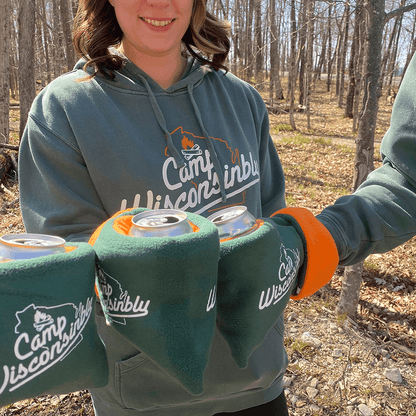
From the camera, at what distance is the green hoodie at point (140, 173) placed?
1.26m

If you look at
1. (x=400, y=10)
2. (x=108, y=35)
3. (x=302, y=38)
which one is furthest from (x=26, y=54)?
(x=302, y=38)

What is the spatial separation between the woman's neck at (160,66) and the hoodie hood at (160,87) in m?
0.04

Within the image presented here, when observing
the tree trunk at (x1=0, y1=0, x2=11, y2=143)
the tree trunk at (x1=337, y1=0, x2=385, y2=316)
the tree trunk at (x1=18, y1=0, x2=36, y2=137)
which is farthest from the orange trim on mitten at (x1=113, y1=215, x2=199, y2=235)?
the tree trunk at (x1=0, y1=0, x2=11, y2=143)

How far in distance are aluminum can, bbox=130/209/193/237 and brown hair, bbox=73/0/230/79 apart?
789mm

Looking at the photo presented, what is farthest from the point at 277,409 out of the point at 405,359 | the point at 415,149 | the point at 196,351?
the point at 405,359

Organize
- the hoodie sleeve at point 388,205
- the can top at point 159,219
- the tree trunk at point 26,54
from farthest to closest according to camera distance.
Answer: the tree trunk at point 26,54
the hoodie sleeve at point 388,205
the can top at point 159,219

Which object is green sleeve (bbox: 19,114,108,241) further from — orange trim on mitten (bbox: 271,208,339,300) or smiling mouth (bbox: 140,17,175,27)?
orange trim on mitten (bbox: 271,208,339,300)

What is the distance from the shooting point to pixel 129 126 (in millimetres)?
1357

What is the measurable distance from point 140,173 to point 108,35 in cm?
63

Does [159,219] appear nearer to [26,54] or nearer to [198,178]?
[198,178]

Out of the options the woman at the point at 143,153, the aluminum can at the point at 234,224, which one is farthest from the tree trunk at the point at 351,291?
the aluminum can at the point at 234,224

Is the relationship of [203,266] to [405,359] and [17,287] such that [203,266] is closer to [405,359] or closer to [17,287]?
[17,287]

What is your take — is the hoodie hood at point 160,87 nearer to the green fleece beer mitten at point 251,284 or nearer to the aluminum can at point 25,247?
the green fleece beer mitten at point 251,284

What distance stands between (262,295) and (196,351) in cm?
22
